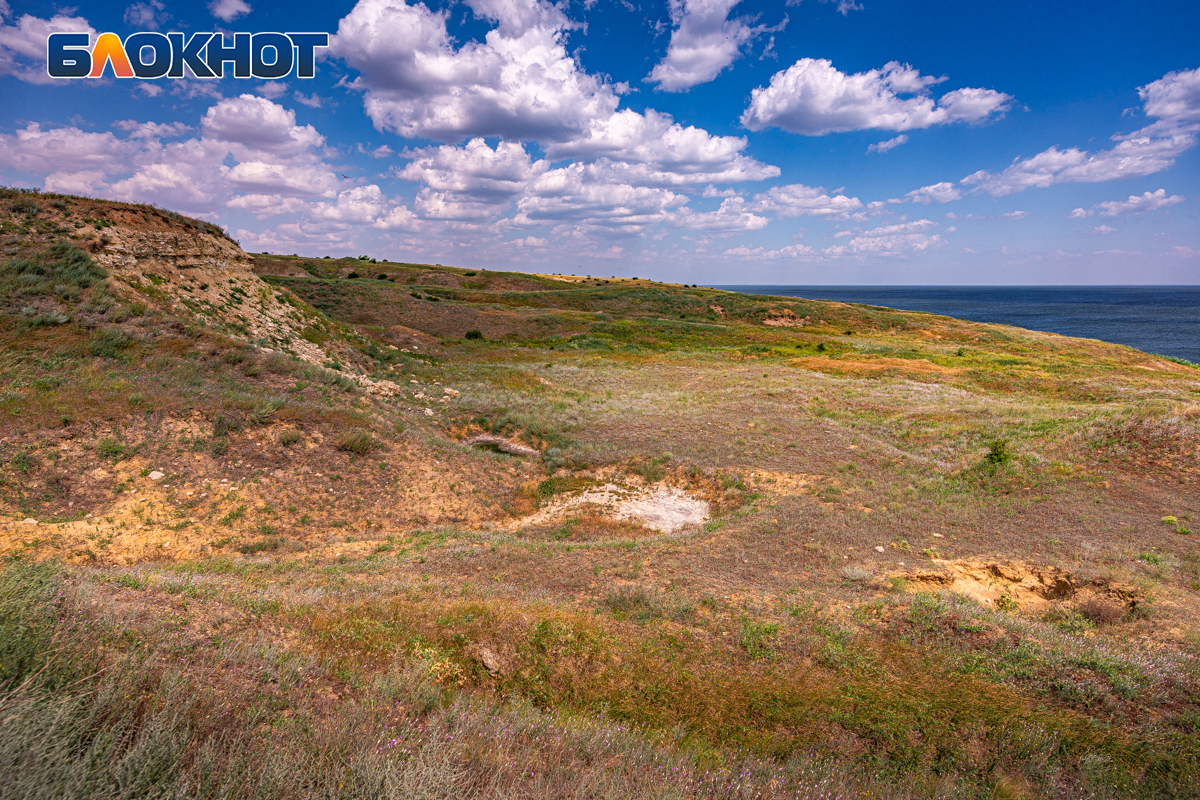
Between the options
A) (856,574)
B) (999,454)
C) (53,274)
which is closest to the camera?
(856,574)

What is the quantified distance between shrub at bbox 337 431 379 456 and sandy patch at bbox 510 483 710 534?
5.44m

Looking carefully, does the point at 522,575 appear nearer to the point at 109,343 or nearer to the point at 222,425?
the point at 222,425

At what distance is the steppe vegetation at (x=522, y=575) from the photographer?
4113 millimetres

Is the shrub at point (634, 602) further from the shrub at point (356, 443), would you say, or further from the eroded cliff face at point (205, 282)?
the eroded cliff face at point (205, 282)

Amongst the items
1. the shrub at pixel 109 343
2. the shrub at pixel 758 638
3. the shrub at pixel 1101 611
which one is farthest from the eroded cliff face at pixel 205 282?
the shrub at pixel 1101 611

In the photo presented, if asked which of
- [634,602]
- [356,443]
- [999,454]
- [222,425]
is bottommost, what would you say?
[634,602]

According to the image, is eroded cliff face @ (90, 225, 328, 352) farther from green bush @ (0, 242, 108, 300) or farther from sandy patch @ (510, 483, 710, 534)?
sandy patch @ (510, 483, 710, 534)

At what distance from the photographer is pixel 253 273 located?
2691 cm

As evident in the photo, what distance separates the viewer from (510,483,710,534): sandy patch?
14375 mm

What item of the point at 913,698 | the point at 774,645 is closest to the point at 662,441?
the point at 774,645

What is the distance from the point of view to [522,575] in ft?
32.7

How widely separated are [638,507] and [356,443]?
9.02 meters

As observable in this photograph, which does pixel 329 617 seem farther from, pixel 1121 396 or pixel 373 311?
pixel 373 311

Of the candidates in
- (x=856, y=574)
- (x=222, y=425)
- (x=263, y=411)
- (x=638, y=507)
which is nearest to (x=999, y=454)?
(x=856, y=574)
